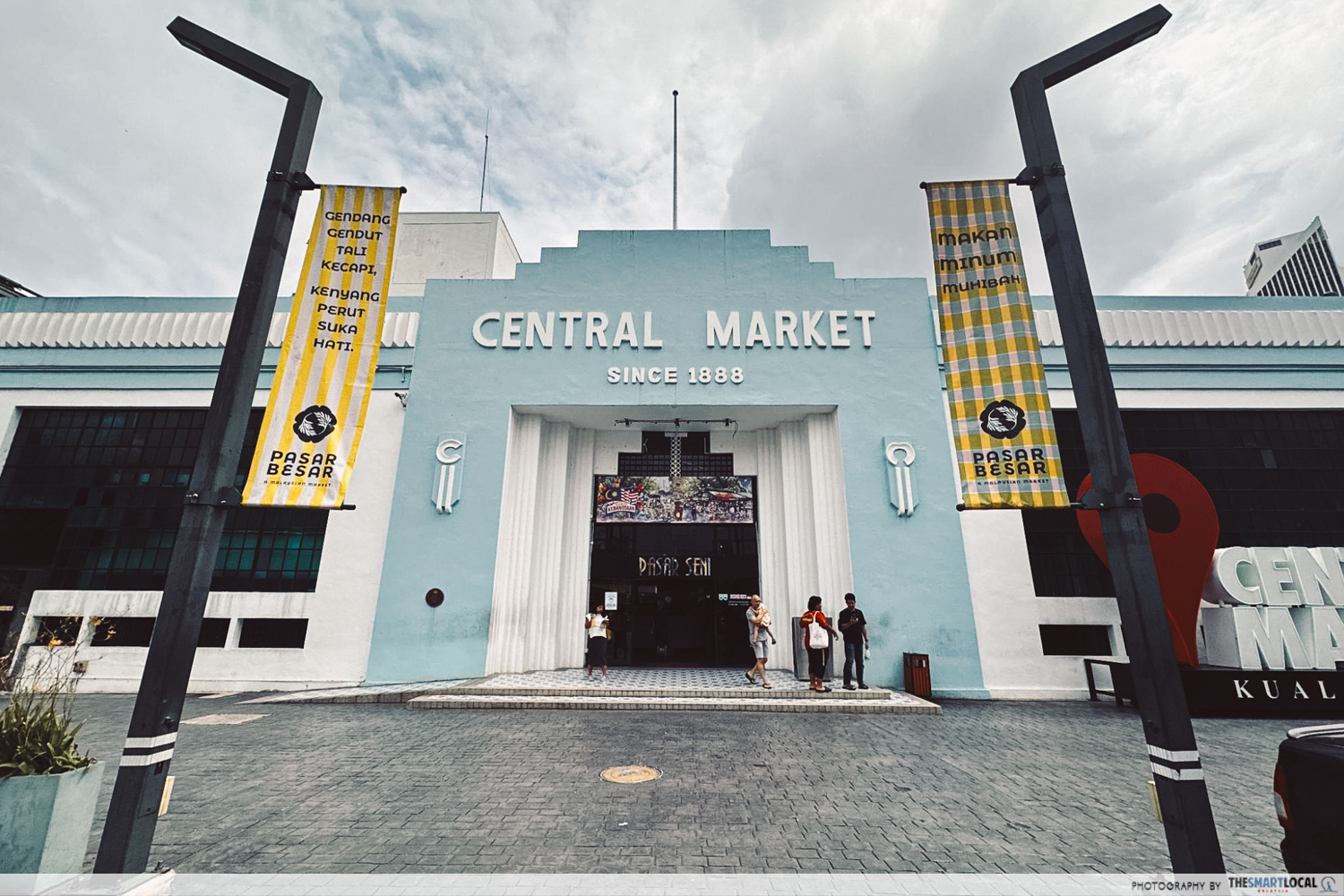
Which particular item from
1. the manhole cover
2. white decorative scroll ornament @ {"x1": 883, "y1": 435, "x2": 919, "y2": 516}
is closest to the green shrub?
the manhole cover

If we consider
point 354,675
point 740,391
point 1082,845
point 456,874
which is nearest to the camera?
point 456,874

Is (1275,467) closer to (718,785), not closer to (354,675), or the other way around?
(718,785)

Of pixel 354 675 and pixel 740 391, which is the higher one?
pixel 740 391

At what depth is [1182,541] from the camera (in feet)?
37.1

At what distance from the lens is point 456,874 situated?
443 cm

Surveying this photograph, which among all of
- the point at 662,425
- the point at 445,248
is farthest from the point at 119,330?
the point at 662,425

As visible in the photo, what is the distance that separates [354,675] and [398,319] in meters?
9.32

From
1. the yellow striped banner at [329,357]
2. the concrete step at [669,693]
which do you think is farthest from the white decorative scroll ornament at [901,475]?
the yellow striped banner at [329,357]

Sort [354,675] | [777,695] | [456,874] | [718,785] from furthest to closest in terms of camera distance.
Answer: [354,675]
[777,695]
[718,785]
[456,874]

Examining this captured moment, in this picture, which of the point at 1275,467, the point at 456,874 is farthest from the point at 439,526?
the point at 1275,467

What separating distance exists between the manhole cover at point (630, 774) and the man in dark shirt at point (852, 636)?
6535mm

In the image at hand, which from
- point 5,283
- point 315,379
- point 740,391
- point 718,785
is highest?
point 5,283

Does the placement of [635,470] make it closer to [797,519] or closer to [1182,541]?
[797,519]

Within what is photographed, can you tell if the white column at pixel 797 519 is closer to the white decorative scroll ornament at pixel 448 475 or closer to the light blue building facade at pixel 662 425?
the light blue building facade at pixel 662 425
